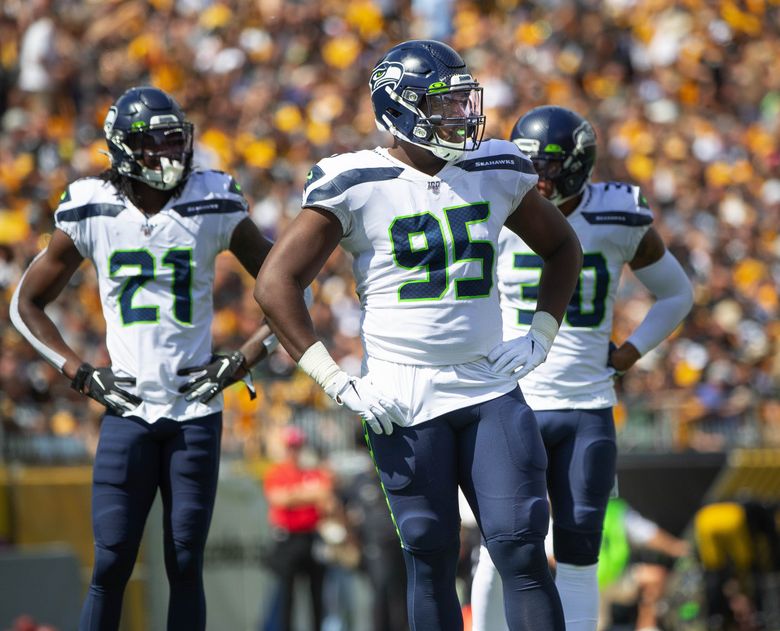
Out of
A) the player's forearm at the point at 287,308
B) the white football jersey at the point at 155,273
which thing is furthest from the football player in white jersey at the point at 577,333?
the player's forearm at the point at 287,308

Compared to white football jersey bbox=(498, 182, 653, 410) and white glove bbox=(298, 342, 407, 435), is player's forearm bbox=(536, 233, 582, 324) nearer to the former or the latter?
white glove bbox=(298, 342, 407, 435)

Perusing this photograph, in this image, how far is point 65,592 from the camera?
28.5 ft

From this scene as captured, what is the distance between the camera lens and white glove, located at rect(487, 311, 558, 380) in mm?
4719

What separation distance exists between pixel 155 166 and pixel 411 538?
191 cm

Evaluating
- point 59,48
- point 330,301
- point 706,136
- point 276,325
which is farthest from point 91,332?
point 276,325

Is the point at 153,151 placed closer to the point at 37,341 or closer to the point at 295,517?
the point at 37,341

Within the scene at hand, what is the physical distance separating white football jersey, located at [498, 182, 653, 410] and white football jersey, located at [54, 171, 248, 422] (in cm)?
125

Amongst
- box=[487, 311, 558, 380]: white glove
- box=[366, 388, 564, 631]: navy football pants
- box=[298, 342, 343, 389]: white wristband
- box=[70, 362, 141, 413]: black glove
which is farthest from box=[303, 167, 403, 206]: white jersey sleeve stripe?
box=[70, 362, 141, 413]: black glove

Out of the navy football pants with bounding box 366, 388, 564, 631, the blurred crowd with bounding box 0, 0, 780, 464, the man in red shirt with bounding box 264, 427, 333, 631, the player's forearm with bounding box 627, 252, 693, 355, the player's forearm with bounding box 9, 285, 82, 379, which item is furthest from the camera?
the blurred crowd with bounding box 0, 0, 780, 464

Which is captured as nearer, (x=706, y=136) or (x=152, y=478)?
(x=152, y=478)

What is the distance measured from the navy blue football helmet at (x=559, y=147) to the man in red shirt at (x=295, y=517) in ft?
19.3

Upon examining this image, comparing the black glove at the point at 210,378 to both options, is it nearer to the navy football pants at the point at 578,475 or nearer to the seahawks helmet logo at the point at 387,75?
the navy football pants at the point at 578,475

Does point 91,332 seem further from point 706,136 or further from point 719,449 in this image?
point 706,136

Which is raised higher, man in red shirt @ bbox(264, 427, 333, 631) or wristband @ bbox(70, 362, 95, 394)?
wristband @ bbox(70, 362, 95, 394)
